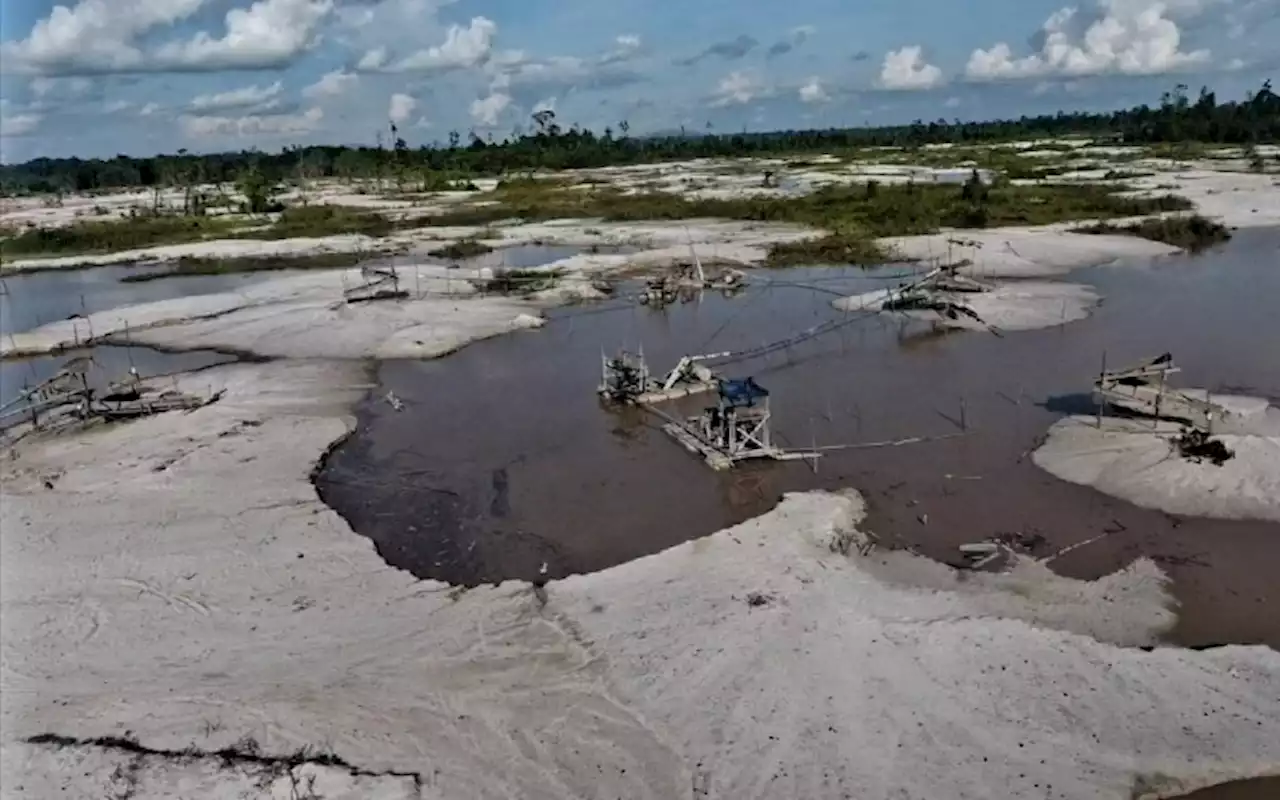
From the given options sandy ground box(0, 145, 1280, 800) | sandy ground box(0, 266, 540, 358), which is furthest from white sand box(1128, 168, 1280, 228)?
sandy ground box(0, 145, 1280, 800)

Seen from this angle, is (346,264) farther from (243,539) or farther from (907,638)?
(907,638)

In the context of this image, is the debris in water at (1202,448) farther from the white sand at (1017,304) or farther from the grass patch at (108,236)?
the grass patch at (108,236)

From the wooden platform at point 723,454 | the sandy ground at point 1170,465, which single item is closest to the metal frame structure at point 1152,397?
the sandy ground at point 1170,465

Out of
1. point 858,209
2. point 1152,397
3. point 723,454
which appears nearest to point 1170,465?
point 1152,397

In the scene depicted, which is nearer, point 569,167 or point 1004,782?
point 1004,782

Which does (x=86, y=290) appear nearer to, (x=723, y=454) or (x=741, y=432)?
(x=723, y=454)

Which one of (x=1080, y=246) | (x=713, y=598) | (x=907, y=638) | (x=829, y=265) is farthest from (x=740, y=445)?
(x=1080, y=246)

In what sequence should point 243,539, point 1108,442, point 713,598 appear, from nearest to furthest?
point 713,598
point 243,539
point 1108,442
